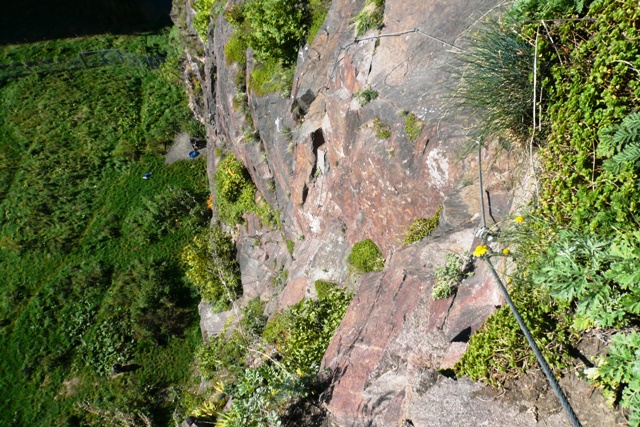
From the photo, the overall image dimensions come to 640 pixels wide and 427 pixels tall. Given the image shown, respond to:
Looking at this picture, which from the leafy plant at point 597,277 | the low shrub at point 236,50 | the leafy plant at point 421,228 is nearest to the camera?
the leafy plant at point 597,277

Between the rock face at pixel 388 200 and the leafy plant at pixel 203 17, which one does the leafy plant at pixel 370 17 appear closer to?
the rock face at pixel 388 200

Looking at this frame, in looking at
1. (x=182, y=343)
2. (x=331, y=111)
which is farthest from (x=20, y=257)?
(x=331, y=111)

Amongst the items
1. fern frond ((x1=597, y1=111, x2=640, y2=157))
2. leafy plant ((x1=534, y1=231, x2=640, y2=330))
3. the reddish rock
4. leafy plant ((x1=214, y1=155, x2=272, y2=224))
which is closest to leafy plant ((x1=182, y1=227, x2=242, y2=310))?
leafy plant ((x1=214, y1=155, x2=272, y2=224))

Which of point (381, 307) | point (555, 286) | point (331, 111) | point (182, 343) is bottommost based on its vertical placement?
point (182, 343)

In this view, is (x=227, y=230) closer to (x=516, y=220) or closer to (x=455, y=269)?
(x=455, y=269)

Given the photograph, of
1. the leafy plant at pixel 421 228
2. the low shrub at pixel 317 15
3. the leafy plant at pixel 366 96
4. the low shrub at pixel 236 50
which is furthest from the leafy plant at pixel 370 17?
the low shrub at pixel 236 50

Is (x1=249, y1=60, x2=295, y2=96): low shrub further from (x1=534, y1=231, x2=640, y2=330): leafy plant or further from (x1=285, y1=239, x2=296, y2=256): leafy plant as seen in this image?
(x1=534, y1=231, x2=640, y2=330): leafy plant
